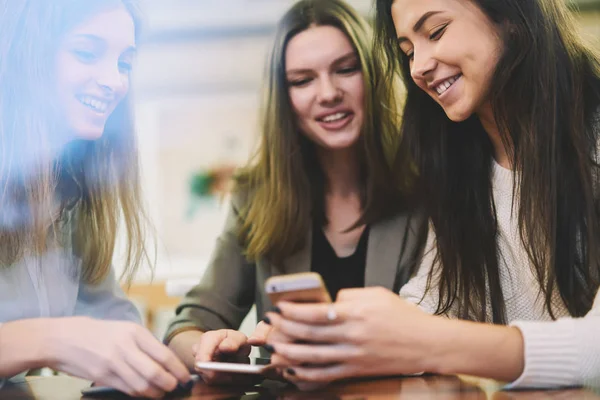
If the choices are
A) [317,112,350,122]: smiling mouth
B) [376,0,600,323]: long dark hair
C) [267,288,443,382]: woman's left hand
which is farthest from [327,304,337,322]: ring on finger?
[317,112,350,122]: smiling mouth

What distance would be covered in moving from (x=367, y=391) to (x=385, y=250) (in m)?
0.54

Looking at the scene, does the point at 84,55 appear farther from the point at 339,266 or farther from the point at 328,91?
the point at 339,266

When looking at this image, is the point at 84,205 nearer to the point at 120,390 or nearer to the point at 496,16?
the point at 120,390

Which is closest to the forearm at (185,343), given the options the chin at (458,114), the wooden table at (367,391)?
the wooden table at (367,391)

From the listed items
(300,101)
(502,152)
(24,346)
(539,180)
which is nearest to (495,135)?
(502,152)

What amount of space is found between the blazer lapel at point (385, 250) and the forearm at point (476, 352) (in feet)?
1.63

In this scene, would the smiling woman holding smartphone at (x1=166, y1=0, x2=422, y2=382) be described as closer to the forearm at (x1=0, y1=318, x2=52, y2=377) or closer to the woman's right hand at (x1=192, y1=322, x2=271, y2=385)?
the woman's right hand at (x1=192, y1=322, x2=271, y2=385)

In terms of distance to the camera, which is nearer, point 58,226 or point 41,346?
point 41,346

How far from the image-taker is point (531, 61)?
0.86m

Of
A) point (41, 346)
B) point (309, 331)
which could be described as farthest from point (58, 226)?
point (309, 331)

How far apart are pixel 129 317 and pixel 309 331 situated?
49 centimetres

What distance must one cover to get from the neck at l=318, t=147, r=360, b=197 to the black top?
0.11 m

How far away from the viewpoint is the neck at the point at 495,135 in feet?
3.12

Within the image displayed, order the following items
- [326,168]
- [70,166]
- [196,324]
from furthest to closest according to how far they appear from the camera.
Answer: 1. [326,168]
2. [196,324]
3. [70,166]
